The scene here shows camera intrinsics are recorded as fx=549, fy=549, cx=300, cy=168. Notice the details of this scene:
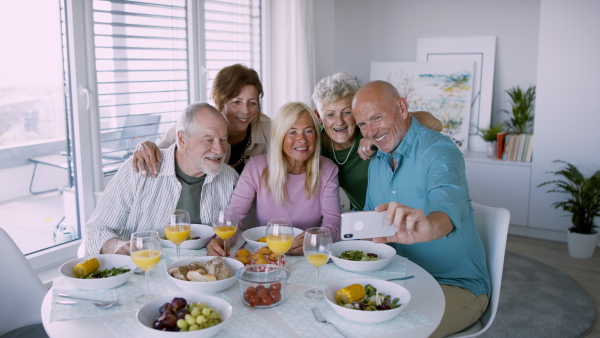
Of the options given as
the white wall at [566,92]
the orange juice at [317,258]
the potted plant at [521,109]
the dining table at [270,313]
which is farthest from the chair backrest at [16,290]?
the potted plant at [521,109]

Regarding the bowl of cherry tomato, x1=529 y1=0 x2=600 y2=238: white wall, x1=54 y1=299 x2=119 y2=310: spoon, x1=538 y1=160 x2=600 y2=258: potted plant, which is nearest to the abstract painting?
x1=529 y1=0 x2=600 y2=238: white wall

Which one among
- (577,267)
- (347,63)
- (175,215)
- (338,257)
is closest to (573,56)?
(577,267)

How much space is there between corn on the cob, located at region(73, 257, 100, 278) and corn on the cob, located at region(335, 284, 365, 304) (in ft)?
2.70

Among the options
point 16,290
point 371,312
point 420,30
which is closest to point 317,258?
point 371,312

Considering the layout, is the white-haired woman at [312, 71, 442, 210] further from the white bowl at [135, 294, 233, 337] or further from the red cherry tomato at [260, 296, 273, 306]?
the white bowl at [135, 294, 233, 337]

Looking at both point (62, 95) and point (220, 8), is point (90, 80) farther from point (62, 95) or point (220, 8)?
point (220, 8)

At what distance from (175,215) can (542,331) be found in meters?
2.35

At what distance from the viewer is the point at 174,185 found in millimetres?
2451

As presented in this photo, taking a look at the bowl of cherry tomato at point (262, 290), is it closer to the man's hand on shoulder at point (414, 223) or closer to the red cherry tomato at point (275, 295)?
the red cherry tomato at point (275, 295)

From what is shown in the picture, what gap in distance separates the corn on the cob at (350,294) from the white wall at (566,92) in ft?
11.7

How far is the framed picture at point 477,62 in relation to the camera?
513cm

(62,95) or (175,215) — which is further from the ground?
(62,95)

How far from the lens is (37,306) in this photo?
2156 mm

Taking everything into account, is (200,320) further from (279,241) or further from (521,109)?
(521,109)
